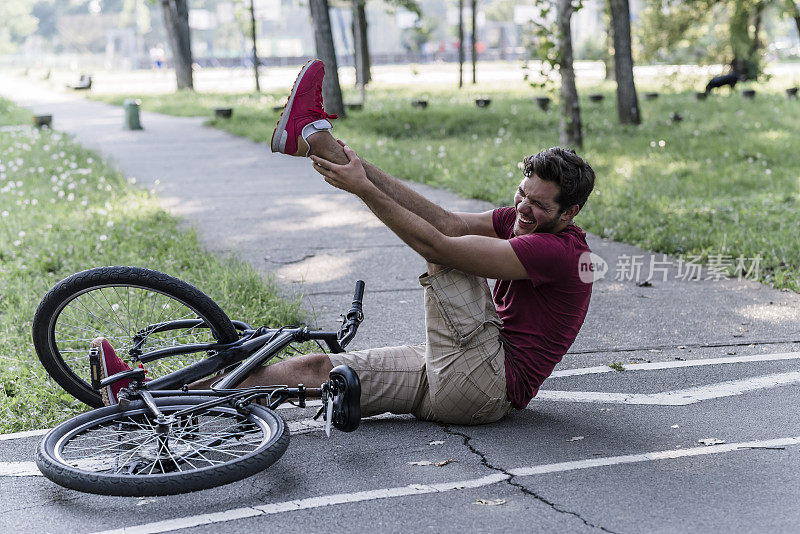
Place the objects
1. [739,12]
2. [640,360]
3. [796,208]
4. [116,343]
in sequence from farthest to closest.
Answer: [739,12] → [796,208] → [640,360] → [116,343]

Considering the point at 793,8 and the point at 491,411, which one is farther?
the point at 793,8

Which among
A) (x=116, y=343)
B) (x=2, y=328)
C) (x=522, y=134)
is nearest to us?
(x=116, y=343)

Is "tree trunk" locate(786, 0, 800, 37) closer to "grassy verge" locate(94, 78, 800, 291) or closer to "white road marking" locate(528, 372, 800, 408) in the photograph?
"grassy verge" locate(94, 78, 800, 291)

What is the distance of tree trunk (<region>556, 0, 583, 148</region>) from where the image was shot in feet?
42.2

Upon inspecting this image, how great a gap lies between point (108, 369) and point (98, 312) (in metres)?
0.61

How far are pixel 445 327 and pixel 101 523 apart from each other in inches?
61.5

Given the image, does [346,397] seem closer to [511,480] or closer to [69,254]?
[511,480]

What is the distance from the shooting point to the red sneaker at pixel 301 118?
3902 millimetres

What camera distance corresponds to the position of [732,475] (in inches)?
145

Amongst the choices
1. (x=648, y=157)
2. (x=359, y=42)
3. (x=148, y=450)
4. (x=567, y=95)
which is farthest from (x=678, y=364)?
(x=359, y=42)

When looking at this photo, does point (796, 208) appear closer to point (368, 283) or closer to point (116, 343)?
point (368, 283)

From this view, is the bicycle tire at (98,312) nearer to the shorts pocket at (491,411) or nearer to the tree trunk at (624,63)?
the shorts pocket at (491,411)

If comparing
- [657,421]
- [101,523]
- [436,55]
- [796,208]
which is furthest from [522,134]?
[436,55]

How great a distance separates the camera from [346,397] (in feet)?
12.3
